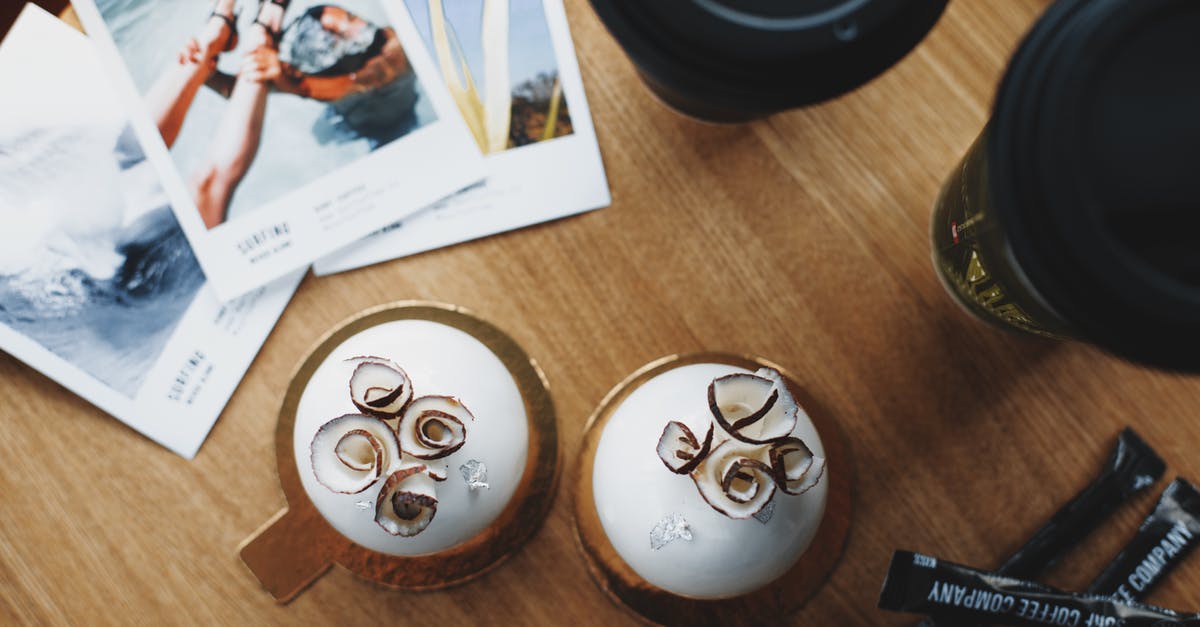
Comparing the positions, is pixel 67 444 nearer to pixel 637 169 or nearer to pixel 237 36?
pixel 237 36

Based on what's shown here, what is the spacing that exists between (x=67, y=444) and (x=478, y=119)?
414 millimetres

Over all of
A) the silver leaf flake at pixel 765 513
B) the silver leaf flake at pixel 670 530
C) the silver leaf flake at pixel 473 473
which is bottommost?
the silver leaf flake at pixel 670 530

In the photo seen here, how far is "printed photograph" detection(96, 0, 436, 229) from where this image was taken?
57 cm

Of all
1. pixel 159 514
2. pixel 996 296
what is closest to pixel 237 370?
pixel 159 514

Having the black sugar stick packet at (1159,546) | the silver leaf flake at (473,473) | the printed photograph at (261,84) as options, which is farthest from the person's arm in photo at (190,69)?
the black sugar stick packet at (1159,546)

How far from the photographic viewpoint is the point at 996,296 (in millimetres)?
478

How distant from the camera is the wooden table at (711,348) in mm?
564

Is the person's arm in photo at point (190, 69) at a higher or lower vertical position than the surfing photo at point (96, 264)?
higher

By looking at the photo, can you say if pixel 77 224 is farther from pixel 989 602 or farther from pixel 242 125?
pixel 989 602

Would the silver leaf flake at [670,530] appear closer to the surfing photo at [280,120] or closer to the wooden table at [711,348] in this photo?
the wooden table at [711,348]

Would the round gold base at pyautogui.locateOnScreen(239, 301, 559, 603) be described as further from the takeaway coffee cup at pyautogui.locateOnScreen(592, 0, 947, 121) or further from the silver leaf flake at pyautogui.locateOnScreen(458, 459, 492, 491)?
the takeaway coffee cup at pyautogui.locateOnScreen(592, 0, 947, 121)

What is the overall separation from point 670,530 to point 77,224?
51cm

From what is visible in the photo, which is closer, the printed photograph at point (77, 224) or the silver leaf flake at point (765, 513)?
the silver leaf flake at point (765, 513)

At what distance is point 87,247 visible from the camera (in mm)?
565
